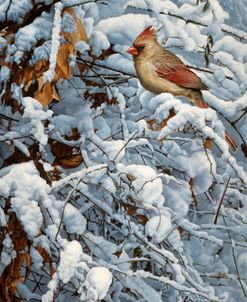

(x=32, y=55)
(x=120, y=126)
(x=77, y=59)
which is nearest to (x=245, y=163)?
(x=120, y=126)

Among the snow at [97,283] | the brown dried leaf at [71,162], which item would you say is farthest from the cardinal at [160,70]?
the snow at [97,283]

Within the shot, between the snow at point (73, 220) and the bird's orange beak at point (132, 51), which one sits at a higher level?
the bird's orange beak at point (132, 51)

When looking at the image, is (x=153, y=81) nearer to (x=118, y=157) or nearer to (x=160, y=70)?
(x=160, y=70)

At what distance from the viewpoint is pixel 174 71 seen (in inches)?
95.0

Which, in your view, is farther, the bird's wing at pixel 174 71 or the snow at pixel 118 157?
the bird's wing at pixel 174 71

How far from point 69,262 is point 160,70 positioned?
2.49 feet

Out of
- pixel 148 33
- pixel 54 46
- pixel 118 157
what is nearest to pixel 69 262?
pixel 118 157

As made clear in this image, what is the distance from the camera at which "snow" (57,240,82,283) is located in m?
1.92

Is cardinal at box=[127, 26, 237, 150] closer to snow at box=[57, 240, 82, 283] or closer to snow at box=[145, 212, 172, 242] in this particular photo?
snow at box=[145, 212, 172, 242]

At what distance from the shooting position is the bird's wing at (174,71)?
2.40 metres

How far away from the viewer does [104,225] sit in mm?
2371

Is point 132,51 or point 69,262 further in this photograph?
point 132,51

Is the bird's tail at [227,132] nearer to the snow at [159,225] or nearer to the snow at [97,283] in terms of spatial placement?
the snow at [159,225]

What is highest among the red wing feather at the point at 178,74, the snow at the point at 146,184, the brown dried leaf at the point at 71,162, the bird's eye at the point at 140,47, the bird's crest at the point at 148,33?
A: the bird's crest at the point at 148,33
